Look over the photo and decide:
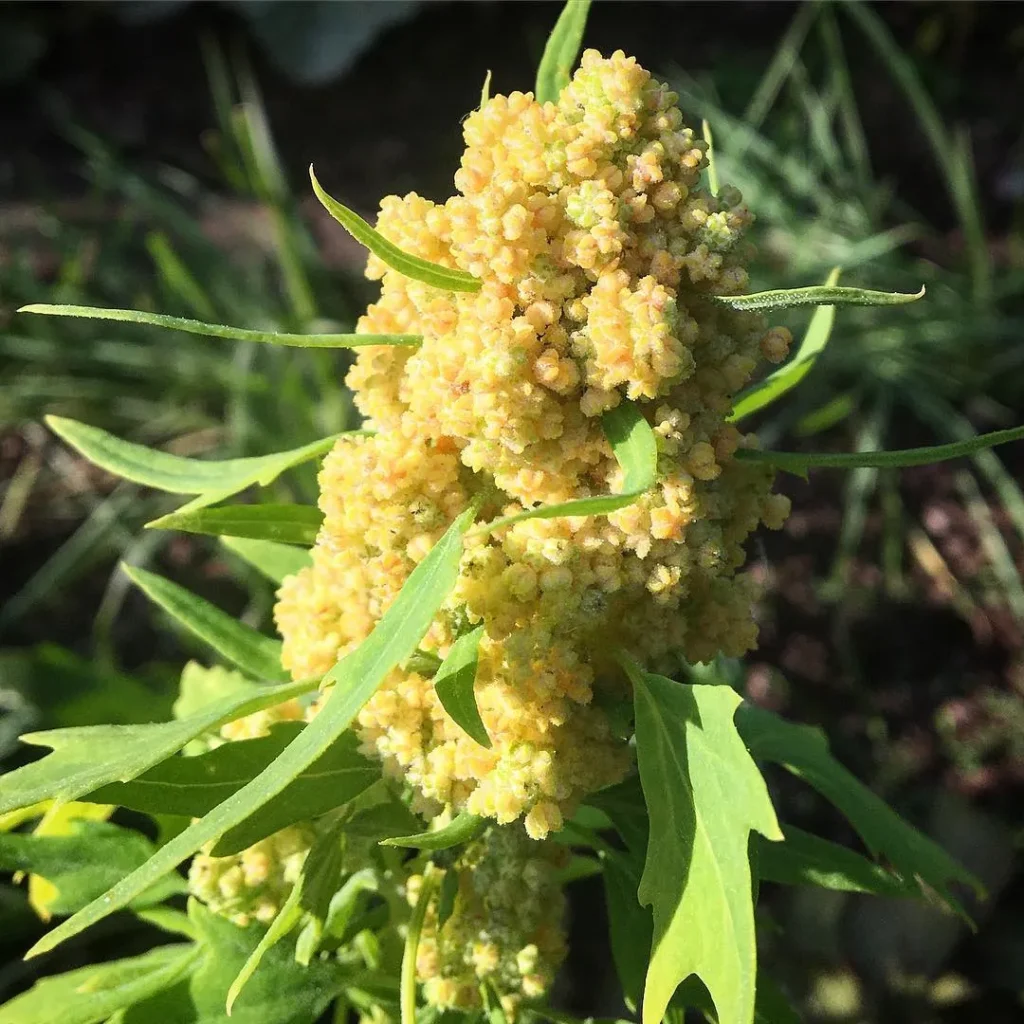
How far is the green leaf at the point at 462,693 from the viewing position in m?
1.02

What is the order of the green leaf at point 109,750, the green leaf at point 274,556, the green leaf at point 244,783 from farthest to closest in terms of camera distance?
the green leaf at point 274,556 → the green leaf at point 244,783 → the green leaf at point 109,750

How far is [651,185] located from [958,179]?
286 cm

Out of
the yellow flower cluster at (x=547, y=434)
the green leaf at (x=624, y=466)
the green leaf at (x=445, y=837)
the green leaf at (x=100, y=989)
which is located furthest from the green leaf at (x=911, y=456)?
the green leaf at (x=100, y=989)

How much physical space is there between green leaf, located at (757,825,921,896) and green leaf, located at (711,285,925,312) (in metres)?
0.73

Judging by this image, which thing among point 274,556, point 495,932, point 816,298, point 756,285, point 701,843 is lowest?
point 495,932

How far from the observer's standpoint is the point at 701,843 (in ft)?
3.50

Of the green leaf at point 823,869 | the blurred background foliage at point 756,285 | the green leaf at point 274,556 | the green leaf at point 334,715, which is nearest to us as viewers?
the green leaf at point 334,715

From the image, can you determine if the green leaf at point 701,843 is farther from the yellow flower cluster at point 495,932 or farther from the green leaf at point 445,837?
the yellow flower cluster at point 495,932

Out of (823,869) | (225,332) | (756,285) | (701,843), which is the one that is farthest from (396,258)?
(756,285)

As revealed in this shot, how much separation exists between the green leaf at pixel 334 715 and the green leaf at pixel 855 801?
2.36ft

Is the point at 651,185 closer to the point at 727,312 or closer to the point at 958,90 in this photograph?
the point at 727,312

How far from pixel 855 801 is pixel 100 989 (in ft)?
3.60

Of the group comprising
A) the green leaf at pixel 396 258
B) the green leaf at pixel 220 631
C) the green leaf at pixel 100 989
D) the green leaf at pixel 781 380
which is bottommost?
the green leaf at pixel 100 989

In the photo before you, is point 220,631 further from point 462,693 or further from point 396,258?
point 396,258
